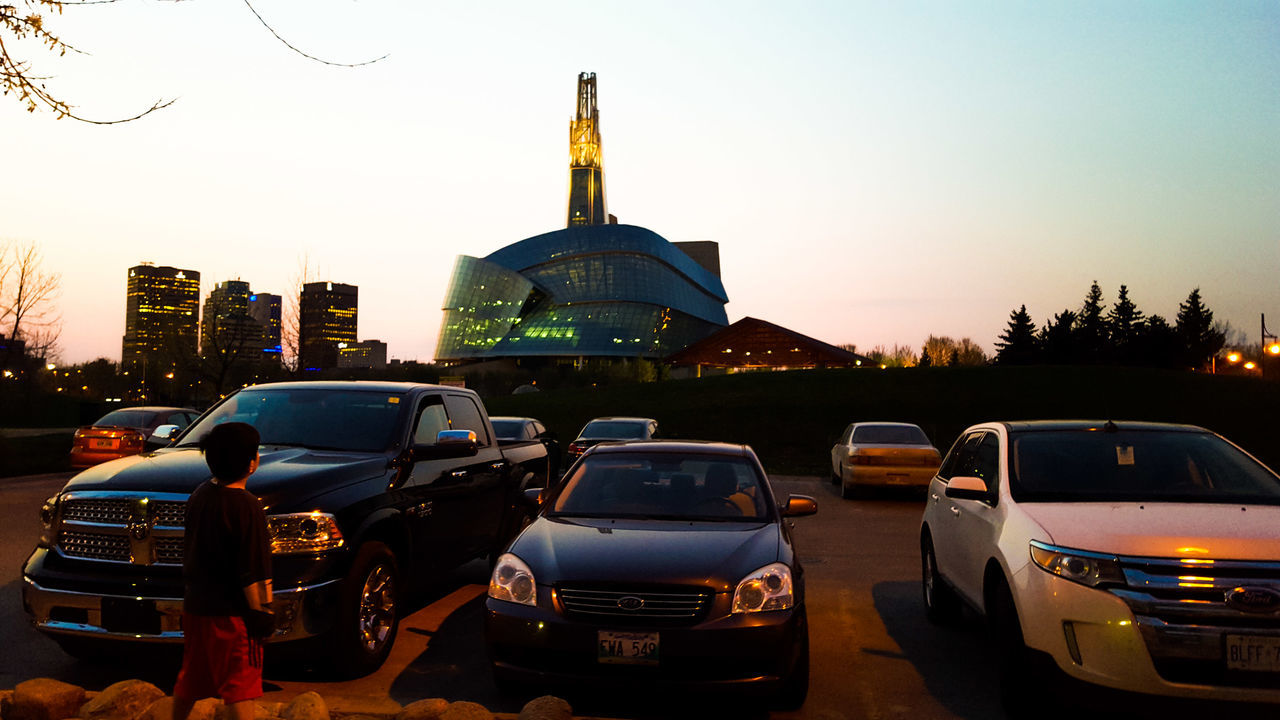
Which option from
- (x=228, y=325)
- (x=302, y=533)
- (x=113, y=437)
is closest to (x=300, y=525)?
(x=302, y=533)

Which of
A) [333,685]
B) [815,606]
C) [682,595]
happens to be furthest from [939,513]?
[333,685]

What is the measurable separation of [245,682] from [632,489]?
10.5 ft

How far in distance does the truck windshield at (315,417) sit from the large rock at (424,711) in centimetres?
275

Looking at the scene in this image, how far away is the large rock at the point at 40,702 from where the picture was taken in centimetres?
433

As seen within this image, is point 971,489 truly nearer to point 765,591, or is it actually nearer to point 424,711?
point 765,591

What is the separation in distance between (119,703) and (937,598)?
5797mm

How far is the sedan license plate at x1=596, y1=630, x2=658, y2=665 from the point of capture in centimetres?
471

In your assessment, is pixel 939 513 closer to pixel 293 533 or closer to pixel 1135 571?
pixel 1135 571

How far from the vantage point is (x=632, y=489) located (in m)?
6.46

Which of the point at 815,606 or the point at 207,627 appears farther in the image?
the point at 815,606

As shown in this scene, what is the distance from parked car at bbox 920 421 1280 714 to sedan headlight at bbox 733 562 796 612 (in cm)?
126

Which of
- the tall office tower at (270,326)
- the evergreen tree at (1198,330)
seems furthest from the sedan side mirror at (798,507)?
the evergreen tree at (1198,330)

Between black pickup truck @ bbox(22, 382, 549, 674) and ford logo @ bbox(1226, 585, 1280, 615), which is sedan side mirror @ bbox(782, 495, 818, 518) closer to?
black pickup truck @ bbox(22, 382, 549, 674)

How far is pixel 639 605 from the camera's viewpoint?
485 centimetres
